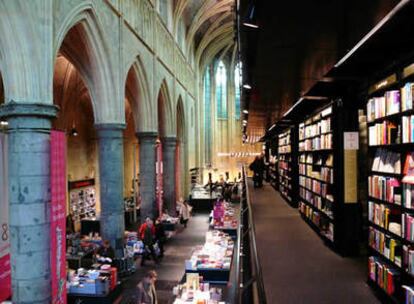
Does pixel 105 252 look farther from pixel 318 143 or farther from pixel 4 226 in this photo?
pixel 318 143

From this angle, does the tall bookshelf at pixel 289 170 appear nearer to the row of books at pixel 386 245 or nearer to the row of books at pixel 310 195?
the row of books at pixel 310 195

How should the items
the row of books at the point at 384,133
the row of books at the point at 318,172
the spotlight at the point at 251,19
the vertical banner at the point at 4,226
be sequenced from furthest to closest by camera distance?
the row of books at the point at 318,172 → the vertical banner at the point at 4,226 → the row of books at the point at 384,133 → the spotlight at the point at 251,19

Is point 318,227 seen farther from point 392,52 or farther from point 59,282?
point 59,282

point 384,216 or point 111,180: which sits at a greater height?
point 111,180

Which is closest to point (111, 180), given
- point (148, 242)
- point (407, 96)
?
point (148, 242)

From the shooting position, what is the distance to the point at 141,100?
12.5 meters

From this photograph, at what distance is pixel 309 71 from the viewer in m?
4.80

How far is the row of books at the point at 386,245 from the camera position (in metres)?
4.05

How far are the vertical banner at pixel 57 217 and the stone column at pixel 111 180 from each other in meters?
3.15

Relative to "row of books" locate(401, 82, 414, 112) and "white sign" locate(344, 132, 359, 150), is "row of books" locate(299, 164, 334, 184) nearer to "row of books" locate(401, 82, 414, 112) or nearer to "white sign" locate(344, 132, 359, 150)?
"white sign" locate(344, 132, 359, 150)

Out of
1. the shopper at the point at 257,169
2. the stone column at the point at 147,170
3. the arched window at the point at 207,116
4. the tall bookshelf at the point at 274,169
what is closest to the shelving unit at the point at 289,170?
the tall bookshelf at the point at 274,169

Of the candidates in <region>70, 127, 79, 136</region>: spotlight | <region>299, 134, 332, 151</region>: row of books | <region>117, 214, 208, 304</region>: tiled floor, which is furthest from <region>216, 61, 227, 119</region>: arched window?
<region>299, 134, 332, 151</region>: row of books

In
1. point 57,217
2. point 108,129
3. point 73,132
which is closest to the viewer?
point 57,217

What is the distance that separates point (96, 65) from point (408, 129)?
7.03 metres
